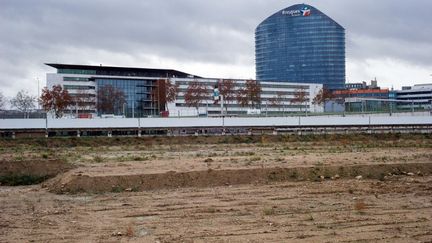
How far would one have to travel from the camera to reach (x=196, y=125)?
82375 millimetres

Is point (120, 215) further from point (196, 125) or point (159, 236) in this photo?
point (196, 125)

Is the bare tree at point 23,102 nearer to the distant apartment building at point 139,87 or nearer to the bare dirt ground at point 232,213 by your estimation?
the distant apartment building at point 139,87

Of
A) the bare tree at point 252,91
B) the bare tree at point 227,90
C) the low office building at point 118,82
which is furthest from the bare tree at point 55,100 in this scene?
the bare tree at point 252,91

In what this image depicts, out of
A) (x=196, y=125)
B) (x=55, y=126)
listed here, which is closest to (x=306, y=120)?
(x=196, y=125)

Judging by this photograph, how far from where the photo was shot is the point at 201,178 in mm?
25797

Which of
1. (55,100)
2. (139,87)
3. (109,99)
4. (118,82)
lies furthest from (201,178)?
(139,87)

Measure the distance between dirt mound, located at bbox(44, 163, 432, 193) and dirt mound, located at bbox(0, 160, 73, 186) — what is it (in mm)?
1779

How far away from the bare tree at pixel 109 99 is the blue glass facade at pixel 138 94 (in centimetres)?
Result: 855

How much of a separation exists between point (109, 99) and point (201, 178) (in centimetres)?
11164

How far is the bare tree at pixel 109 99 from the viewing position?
439ft

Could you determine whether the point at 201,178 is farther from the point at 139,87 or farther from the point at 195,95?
the point at 139,87

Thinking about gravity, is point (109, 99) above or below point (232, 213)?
above

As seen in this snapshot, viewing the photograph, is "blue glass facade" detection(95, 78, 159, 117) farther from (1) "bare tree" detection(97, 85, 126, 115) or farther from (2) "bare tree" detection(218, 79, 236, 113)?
(2) "bare tree" detection(218, 79, 236, 113)

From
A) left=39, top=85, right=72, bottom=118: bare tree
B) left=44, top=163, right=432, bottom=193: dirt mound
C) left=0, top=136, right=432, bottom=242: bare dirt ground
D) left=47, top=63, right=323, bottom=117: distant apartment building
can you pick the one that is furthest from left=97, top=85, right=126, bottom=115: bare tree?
left=0, top=136, right=432, bottom=242: bare dirt ground
